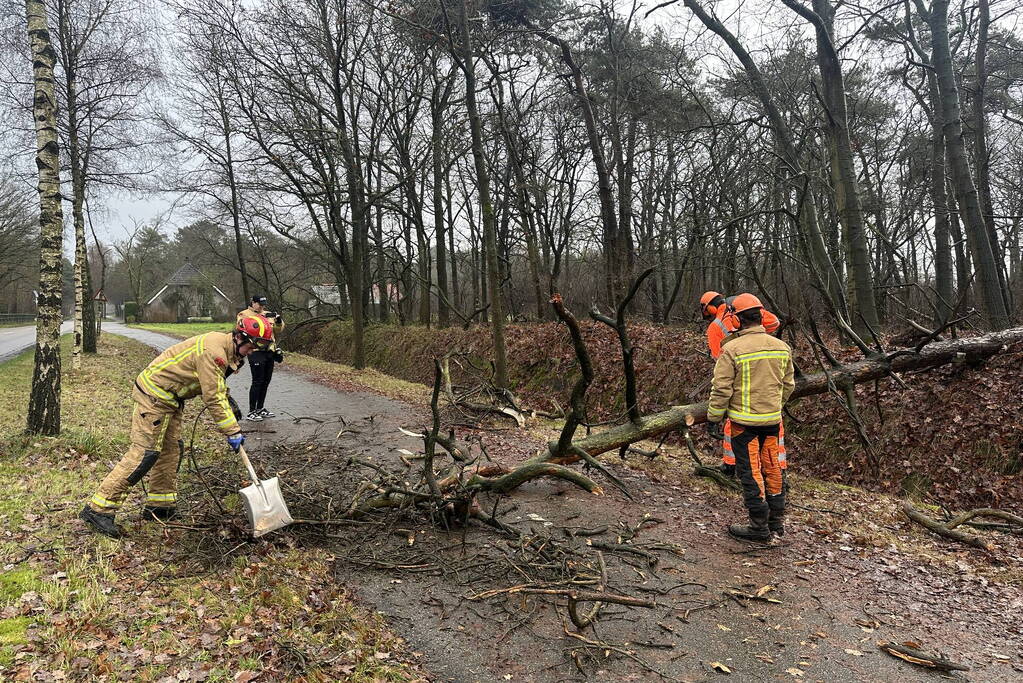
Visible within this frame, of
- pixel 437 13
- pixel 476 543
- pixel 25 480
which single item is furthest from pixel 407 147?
pixel 476 543

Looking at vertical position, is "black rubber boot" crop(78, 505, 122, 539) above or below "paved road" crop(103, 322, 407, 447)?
above

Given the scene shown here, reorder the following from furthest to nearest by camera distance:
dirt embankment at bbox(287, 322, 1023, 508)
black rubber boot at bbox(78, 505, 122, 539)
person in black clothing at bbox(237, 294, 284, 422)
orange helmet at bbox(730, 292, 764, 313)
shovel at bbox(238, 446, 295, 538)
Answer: person in black clothing at bbox(237, 294, 284, 422)
dirt embankment at bbox(287, 322, 1023, 508)
orange helmet at bbox(730, 292, 764, 313)
black rubber boot at bbox(78, 505, 122, 539)
shovel at bbox(238, 446, 295, 538)

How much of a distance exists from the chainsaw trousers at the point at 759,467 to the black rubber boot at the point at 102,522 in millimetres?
5187

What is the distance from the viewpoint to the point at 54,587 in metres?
3.96

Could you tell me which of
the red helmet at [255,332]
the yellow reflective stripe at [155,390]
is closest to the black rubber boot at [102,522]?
the yellow reflective stripe at [155,390]

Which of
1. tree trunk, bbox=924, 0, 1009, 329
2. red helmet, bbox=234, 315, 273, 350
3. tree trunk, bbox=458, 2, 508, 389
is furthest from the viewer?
tree trunk, bbox=458, 2, 508, 389

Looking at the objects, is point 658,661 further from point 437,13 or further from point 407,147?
point 407,147

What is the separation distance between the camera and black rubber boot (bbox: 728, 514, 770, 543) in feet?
17.1

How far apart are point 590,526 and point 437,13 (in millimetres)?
10624

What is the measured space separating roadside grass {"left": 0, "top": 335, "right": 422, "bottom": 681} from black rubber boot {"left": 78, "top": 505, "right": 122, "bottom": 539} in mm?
82

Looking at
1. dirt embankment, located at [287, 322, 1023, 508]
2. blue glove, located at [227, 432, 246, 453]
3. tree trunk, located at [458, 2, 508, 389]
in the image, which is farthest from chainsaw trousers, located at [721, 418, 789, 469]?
tree trunk, located at [458, 2, 508, 389]

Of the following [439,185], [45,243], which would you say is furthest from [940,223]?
[45,243]

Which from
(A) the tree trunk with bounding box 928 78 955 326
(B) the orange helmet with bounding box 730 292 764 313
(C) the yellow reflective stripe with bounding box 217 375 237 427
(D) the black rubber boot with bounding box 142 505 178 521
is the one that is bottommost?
(D) the black rubber boot with bounding box 142 505 178 521

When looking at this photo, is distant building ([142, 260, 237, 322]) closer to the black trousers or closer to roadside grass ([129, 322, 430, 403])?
roadside grass ([129, 322, 430, 403])
